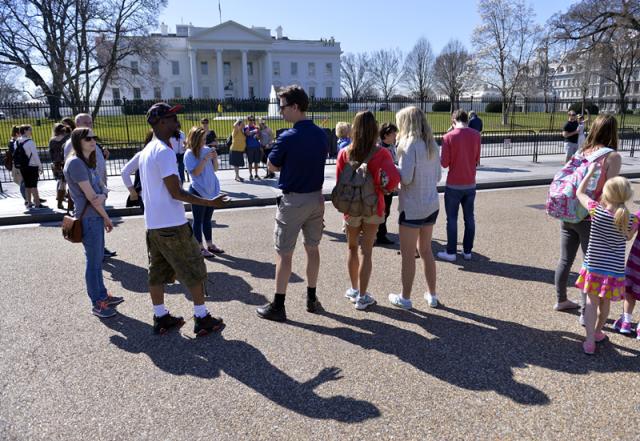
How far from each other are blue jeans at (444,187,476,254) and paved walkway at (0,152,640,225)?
4.82m

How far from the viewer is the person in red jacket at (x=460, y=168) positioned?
5.63m

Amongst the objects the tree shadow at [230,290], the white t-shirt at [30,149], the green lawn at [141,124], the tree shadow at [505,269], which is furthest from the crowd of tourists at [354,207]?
the green lawn at [141,124]

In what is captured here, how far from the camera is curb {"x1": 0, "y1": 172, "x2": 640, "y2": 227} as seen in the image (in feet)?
28.5

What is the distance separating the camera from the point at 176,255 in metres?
3.71

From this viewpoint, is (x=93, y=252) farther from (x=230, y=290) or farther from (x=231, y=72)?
(x=231, y=72)

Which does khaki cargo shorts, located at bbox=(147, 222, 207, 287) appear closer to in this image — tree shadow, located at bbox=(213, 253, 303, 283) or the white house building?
→ tree shadow, located at bbox=(213, 253, 303, 283)

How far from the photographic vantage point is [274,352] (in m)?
3.69

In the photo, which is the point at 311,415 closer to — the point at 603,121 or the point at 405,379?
the point at 405,379

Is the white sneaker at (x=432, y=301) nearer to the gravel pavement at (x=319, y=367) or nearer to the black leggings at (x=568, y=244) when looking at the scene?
the gravel pavement at (x=319, y=367)

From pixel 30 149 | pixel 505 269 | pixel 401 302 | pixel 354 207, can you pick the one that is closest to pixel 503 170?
pixel 505 269

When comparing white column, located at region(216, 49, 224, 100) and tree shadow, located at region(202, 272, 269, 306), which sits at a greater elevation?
white column, located at region(216, 49, 224, 100)

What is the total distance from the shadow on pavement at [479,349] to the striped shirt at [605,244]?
25.9 inches

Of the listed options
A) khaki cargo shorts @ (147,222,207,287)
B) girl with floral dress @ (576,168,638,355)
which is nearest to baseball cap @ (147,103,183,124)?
khaki cargo shorts @ (147,222,207,287)

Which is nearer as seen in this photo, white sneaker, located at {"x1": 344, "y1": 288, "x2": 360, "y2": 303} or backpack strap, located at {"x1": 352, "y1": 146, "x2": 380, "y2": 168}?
backpack strap, located at {"x1": 352, "y1": 146, "x2": 380, "y2": 168}
